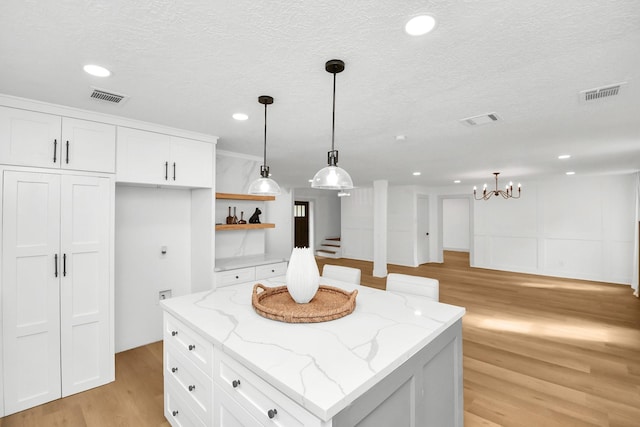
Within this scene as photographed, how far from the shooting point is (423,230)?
8.88 meters

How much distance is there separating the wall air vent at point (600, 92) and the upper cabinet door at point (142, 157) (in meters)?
3.56

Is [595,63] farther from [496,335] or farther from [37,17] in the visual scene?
[496,335]

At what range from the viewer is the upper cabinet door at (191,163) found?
120 inches

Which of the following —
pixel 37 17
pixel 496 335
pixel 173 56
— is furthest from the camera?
pixel 496 335

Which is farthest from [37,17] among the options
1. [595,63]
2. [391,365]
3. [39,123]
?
[595,63]

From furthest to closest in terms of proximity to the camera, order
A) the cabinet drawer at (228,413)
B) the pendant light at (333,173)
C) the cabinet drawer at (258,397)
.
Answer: the pendant light at (333,173)
the cabinet drawer at (228,413)
the cabinet drawer at (258,397)

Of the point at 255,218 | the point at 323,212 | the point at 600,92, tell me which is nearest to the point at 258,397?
the point at 600,92

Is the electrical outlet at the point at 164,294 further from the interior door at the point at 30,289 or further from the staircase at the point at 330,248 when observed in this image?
the staircase at the point at 330,248

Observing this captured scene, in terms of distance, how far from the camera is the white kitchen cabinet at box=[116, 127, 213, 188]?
2.72 meters

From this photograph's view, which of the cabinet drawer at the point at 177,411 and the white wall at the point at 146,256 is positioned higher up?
the white wall at the point at 146,256

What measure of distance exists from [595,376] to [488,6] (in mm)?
3321

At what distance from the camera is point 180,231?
11.8 ft

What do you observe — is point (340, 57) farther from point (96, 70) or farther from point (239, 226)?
point (239, 226)

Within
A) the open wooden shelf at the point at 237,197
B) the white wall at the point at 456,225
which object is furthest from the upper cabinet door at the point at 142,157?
the white wall at the point at 456,225
